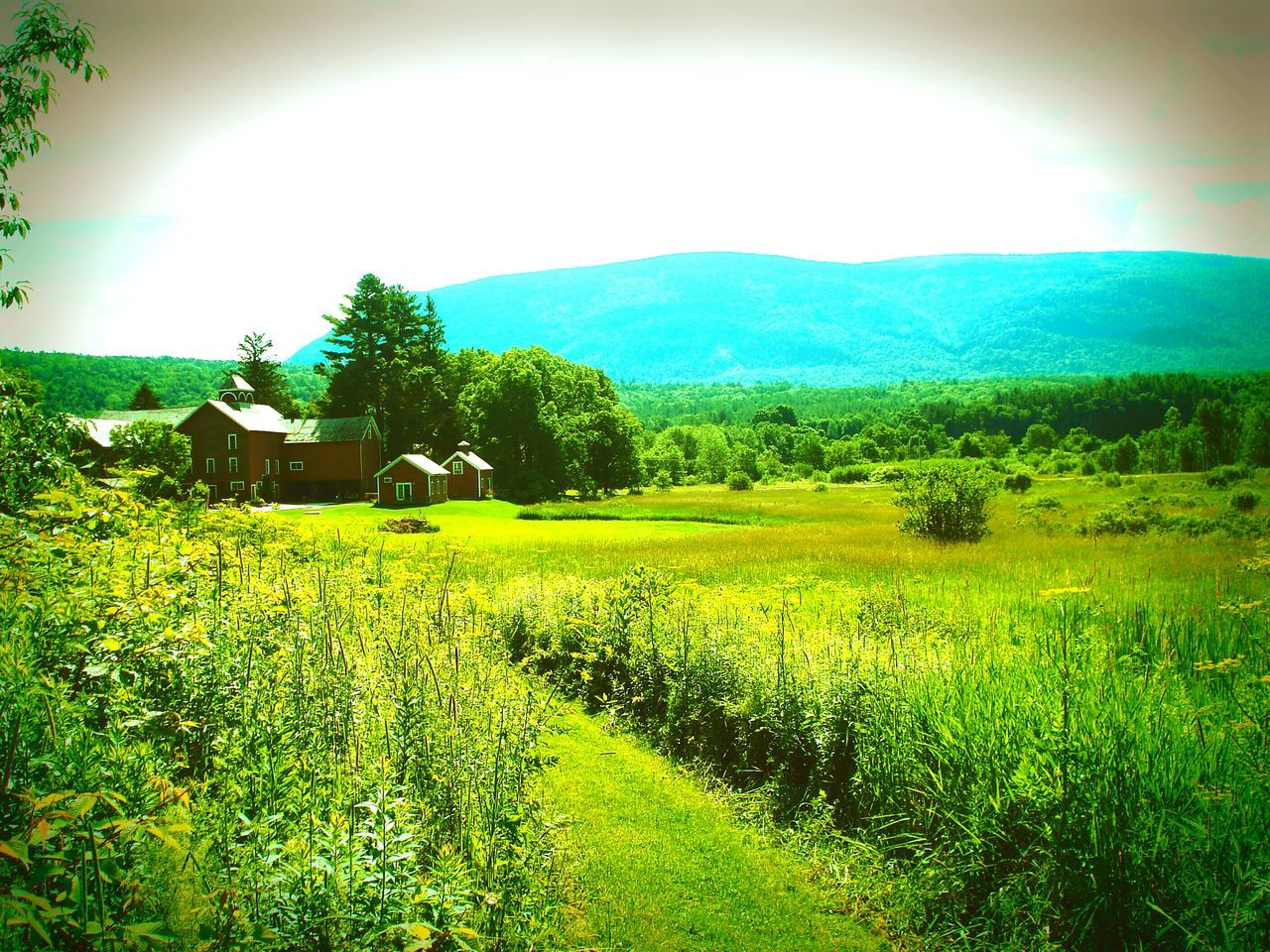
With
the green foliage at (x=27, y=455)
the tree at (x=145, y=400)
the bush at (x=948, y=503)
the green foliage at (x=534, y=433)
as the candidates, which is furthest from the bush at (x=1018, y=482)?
the tree at (x=145, y=400)

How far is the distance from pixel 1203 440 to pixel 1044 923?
27.2 m

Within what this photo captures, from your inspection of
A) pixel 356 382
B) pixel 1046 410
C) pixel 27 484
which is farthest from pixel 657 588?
pixel 356 382

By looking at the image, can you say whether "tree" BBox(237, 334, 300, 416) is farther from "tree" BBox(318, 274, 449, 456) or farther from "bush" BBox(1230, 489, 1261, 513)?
"bush" BBox(1230, 489, 1261, 513)

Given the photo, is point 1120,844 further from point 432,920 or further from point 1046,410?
point 1046,410

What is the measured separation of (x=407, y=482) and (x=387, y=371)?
67.2ft

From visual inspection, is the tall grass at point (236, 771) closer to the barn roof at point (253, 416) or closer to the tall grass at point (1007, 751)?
the tall grass at point (1007, 751)

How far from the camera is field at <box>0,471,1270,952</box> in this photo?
9.62 ft

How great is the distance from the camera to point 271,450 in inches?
2185

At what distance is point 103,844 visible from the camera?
2463 millimetres

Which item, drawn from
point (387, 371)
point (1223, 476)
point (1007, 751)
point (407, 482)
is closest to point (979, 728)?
point (1007, 751)

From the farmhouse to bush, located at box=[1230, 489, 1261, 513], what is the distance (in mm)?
54056

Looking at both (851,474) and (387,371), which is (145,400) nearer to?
(387,371)

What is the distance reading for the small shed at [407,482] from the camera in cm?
4834

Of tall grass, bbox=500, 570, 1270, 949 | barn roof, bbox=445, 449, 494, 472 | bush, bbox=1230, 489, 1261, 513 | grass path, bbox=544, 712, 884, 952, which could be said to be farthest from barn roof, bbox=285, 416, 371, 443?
grass path, bbox=544, 712, 884, 952
